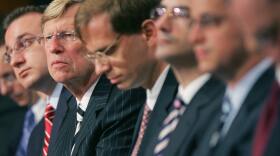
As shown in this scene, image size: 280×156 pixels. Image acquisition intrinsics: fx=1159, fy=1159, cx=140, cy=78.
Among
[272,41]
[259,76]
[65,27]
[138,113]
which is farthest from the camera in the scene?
[65,27]

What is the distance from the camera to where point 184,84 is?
4992 millimetres

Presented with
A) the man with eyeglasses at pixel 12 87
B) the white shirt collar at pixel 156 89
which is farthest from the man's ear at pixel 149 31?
the man with eyeglasses at pixel 12 87

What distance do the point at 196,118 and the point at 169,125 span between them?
321 millimetres

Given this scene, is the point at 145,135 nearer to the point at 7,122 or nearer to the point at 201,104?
the point at 201,104

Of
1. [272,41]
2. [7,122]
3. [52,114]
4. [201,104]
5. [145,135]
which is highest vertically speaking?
[272,41]

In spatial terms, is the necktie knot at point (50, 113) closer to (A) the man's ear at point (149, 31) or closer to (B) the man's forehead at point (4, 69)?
(A) the man's ear at point (149, 31)

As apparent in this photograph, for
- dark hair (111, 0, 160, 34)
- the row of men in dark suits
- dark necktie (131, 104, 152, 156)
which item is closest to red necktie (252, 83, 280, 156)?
the row of men in dark suits

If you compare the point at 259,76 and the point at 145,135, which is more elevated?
the point at 259,76

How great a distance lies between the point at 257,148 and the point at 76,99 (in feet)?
9.76

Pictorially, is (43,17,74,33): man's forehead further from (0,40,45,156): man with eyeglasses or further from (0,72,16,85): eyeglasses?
(0,72,16,85): eyeglasses

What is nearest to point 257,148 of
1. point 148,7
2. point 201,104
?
point 201,104

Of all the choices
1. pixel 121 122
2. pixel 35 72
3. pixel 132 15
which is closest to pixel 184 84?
pixel 132 15

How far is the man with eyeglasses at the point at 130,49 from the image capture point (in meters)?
5.57

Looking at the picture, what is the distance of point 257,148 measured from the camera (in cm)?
397
